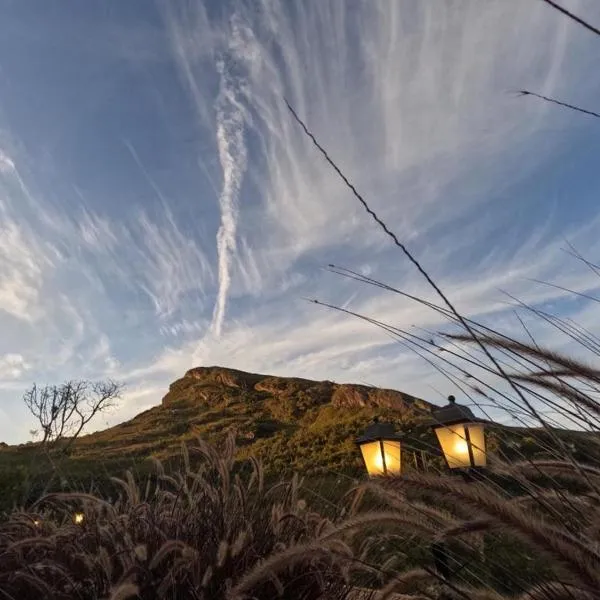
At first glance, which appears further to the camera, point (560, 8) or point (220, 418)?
point (220, 418)

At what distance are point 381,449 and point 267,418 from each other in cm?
2984

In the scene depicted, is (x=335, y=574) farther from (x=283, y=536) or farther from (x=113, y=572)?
(x=113, y=572)

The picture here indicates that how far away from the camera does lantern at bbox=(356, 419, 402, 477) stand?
15.4 ft

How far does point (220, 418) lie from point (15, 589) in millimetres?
32211

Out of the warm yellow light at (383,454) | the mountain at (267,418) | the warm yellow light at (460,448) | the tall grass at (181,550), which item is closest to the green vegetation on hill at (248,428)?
the mountain at (267,418)

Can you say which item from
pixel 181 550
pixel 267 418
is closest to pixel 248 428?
pixel 267 418

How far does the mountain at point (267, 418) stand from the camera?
19302 mm

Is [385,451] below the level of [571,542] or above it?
above

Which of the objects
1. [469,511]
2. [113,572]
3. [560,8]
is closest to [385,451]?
[113,572]

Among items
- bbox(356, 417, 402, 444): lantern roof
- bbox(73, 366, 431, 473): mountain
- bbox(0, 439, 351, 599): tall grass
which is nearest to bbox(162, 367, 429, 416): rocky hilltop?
bbox(73, 366, 431, 473): mountain

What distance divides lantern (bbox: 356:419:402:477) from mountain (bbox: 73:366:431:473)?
10.8 m

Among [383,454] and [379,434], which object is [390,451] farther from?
[379,434]

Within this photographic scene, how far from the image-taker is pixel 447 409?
4461mm

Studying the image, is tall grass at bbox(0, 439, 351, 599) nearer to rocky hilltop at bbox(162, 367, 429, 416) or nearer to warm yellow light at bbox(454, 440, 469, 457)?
warm yellow light at bbox(454, 440, 469, 457)
